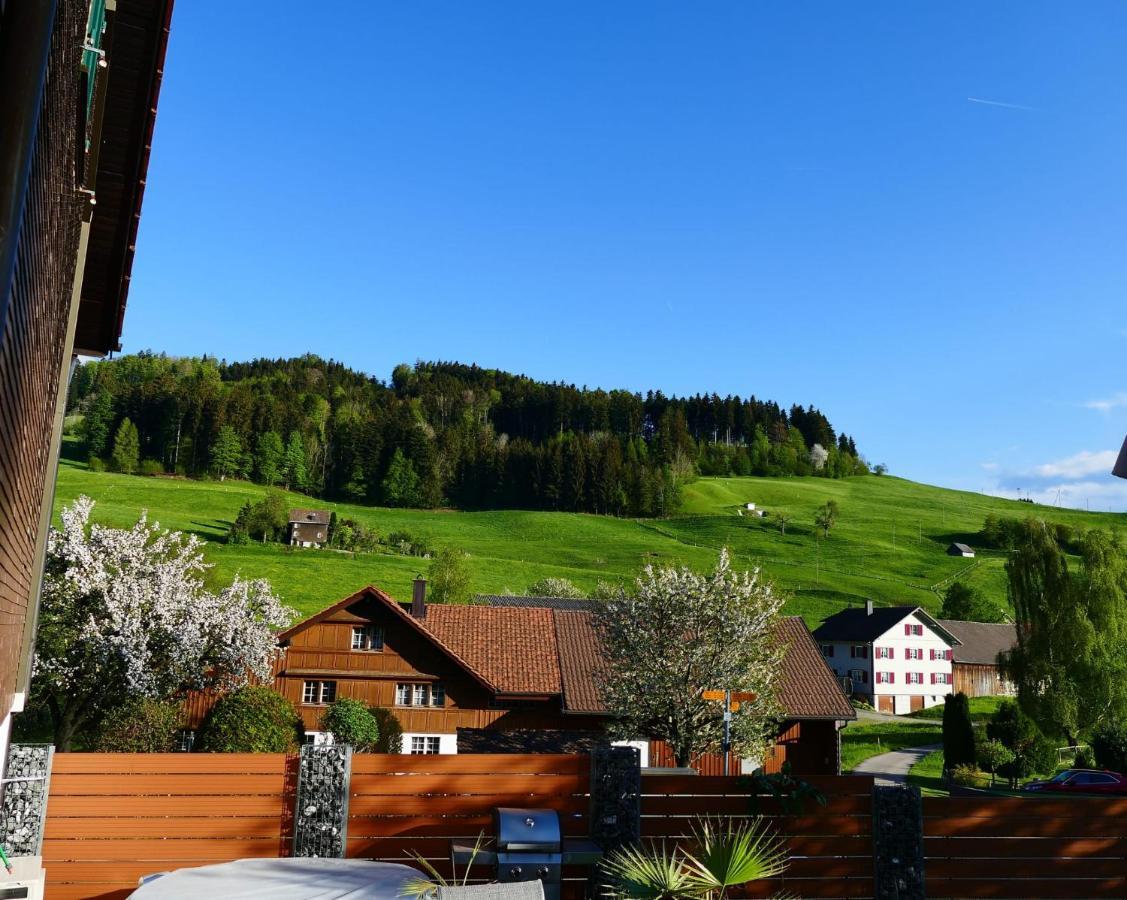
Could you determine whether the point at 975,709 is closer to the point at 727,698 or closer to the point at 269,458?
the point at 727,698

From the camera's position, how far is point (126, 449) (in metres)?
108

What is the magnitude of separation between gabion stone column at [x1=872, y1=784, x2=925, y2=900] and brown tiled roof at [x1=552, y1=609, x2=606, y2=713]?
20960mm

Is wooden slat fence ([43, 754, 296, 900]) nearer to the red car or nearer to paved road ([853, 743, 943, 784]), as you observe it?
paved road ([853, 743, 943, 784])

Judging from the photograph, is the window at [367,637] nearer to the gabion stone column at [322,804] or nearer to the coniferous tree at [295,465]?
the gabion stone column at [322,804]

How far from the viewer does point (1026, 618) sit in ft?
137

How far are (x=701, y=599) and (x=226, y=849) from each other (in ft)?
63.9

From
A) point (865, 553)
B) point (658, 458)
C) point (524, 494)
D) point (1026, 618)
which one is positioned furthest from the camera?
point (658, 458)

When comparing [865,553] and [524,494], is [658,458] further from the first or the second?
[865,553]

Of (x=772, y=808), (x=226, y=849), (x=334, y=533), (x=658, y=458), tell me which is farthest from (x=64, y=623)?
(x=658, y=458)

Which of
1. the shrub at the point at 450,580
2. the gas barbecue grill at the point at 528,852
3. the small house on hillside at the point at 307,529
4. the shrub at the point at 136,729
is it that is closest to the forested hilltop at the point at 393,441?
the small house on hillside at the point at 307,529

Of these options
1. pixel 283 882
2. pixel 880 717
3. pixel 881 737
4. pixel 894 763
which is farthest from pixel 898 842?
pixel 880 717

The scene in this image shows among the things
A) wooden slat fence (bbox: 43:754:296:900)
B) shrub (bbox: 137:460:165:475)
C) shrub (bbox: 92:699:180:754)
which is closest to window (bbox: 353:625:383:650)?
shrub (bbox: 92:699:180:754)

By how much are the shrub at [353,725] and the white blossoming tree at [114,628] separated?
5.23m

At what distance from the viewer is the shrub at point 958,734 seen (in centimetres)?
3769
